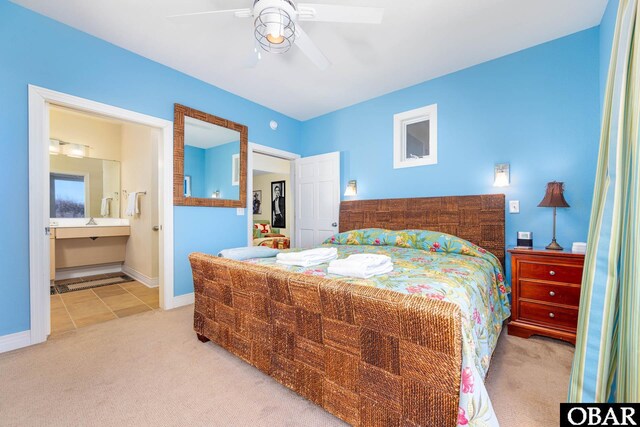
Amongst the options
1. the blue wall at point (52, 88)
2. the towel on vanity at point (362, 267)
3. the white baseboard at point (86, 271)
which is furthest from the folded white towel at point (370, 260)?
the white baseboard at point (86, 271)

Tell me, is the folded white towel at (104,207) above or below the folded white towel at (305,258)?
above

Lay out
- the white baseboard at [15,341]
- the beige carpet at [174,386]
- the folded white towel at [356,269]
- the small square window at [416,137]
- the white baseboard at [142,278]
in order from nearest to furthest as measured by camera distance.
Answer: the beige carpet at [174,386] < the folded white towel at [356,269] < the white baseboard at [15,341] < the small square window at [416,137] < the white baseboard at [142,278]

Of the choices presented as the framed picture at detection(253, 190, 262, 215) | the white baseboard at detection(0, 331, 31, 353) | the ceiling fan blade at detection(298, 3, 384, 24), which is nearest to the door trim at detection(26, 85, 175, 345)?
the white baseboard at detection(0, 331, 31, 353)

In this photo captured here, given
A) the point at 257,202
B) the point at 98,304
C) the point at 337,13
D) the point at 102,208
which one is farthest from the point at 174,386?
the point at 257,202

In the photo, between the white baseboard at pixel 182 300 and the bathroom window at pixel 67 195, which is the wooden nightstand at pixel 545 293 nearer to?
the white baseboard at pixel 182 300

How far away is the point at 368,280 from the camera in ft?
4.73

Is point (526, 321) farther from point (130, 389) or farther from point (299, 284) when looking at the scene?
point (130, 389)

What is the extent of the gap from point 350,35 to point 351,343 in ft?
8.25

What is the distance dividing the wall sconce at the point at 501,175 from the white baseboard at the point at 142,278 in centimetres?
457

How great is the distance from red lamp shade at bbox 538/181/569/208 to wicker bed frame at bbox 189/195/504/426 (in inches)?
81.0

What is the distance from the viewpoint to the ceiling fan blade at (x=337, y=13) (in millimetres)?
1647

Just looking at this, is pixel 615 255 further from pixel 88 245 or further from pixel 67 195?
pixel 67 195

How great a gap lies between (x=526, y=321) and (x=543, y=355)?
1.08ft

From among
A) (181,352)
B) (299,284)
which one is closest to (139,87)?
(181,352)
